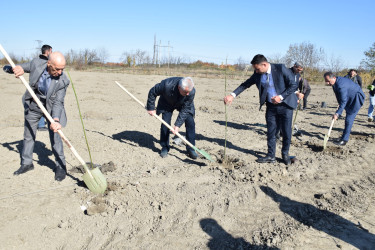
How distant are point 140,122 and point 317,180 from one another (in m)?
4.90

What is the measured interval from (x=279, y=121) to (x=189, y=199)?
2.25 m

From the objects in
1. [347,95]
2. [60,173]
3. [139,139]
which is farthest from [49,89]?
[347,95]

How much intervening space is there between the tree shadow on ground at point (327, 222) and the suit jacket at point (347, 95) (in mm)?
3164

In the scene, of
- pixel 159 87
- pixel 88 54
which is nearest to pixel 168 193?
pixel 159 87

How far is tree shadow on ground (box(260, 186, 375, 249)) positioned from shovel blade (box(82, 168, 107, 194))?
2280 millimetres

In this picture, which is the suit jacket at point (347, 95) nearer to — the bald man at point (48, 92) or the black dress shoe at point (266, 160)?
the black dress shoe at point (266, 160)

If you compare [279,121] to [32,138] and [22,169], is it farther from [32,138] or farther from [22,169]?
[22,169]

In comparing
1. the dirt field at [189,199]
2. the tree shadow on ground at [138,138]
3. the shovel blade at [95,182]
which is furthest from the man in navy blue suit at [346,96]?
the shovel blade at [95,182]

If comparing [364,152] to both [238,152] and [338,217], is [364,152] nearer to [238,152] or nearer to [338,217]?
Result: [238,152]

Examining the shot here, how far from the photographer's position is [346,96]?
624cm

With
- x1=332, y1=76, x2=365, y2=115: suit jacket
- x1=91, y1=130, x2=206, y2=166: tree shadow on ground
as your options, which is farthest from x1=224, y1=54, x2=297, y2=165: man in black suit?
x1=332, y1=76, x2=365, y2=115: suit jacket

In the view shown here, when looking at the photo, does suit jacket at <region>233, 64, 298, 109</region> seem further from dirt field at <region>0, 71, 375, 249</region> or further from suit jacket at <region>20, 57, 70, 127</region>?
suit jacket at <region>20, 57, 70, 127</region>

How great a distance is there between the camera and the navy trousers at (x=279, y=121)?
4.93m

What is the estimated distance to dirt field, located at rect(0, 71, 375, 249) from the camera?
3.18 meters
